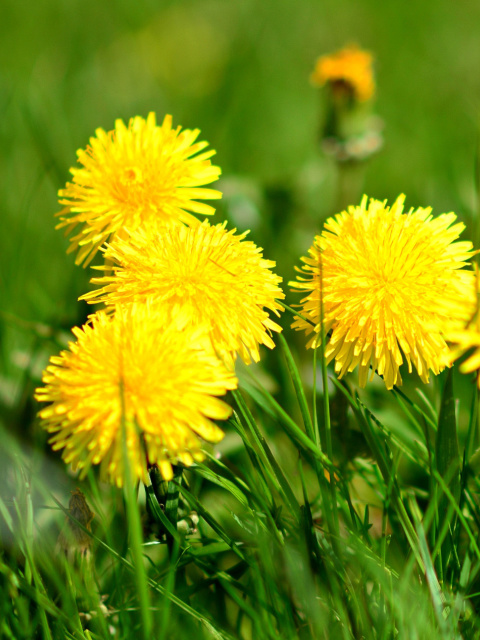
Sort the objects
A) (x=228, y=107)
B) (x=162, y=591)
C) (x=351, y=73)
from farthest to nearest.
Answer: (x=228, y=107) < (x=351, y=73) < (x=162, y=591)

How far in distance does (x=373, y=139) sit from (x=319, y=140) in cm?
15

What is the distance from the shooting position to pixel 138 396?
0.69 meters

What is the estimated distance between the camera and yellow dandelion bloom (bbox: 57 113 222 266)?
95 centimetres

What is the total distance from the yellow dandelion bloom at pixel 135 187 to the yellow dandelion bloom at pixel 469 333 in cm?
39

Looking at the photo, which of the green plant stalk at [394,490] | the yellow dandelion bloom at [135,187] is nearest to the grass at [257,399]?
the green plant stalk at [394,490]

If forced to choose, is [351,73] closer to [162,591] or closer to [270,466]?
[270,466]

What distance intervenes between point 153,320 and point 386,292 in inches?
11.2

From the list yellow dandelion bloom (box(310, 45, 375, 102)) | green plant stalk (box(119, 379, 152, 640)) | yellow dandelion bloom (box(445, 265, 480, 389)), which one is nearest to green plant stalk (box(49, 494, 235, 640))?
green plant stalk (box(119, 379, 152, 640))

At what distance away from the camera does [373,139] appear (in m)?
1.79

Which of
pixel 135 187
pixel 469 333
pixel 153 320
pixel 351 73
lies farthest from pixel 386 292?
pixel 351 73

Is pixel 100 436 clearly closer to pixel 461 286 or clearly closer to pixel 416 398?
pixel 461 286

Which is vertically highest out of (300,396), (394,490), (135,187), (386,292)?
(135,187)

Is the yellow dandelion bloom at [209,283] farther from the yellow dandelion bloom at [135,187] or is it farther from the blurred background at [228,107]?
the blurred background at [228,107]

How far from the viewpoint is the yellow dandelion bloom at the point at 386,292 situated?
2.56 ft
